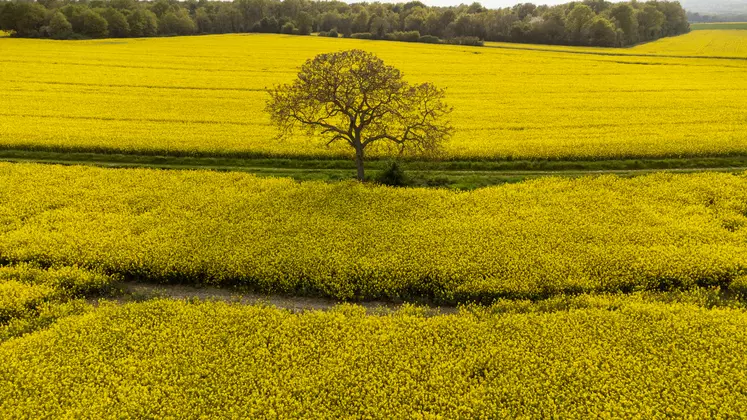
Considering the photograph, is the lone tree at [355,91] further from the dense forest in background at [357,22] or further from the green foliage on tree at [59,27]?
the green foliage on tree at [59,27]

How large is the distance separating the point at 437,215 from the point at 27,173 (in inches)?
807

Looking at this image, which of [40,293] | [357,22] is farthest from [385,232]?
[357,22]

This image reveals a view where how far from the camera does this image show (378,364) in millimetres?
11250

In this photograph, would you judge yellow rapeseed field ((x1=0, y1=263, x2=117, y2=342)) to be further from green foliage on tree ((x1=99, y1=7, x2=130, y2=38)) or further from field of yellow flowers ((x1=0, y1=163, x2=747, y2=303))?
green foliage on tree ((x1=99, y1=7, x2=130, y2=38))

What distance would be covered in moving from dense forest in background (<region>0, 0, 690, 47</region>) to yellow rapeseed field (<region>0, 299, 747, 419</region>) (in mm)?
83522

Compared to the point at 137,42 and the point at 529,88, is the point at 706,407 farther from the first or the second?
the point at 137,42

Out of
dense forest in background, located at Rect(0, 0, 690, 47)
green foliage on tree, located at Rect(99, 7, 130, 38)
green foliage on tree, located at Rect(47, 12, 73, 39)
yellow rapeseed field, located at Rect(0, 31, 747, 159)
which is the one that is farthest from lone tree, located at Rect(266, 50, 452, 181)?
green foliage on tree, located at Rect(99, 7, 130, 38)

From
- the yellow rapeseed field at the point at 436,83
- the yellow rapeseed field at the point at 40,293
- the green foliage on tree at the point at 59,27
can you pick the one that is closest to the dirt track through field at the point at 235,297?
the yellow rapeseed field at the point at 40,293

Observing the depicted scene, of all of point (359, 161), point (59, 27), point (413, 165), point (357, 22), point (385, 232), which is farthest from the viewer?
point (357, 22)

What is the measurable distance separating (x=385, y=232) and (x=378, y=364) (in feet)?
22.0

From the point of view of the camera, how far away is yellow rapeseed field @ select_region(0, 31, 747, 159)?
26.5 m

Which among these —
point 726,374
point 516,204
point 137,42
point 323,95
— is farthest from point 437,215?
point 137,42

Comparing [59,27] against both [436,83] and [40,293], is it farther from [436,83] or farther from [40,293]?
[40,293]

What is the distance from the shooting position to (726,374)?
1071 centimetres
